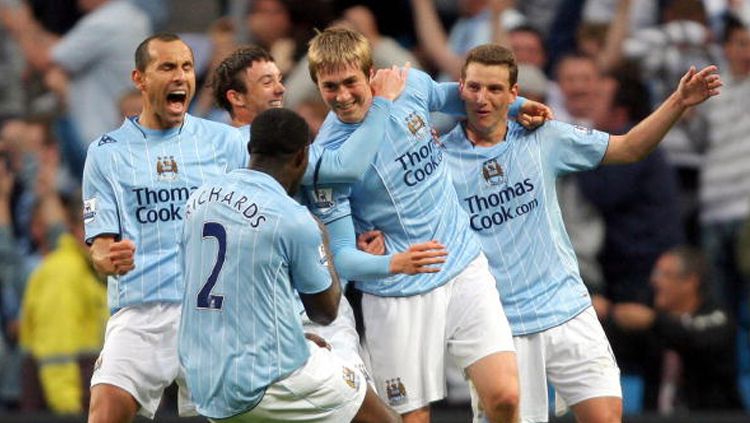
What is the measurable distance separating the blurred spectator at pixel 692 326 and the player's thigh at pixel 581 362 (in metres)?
2.91

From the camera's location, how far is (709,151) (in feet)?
42.7

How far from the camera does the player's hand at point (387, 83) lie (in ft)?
29.1

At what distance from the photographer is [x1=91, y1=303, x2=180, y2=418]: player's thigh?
882cm

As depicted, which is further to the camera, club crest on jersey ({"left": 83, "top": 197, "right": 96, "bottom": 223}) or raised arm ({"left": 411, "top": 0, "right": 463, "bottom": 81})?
raised arm ({"left": 411, "top": 0, "right": 463, "bottom": 81})

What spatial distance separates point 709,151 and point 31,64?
5559mm

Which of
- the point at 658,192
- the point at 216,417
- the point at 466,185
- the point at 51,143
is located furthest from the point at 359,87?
the point at 51,143

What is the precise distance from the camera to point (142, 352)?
29.1 feet

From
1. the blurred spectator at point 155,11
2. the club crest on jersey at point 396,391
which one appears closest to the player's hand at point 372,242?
the club crest on jersey at point 396,391

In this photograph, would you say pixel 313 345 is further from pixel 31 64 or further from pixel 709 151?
pixel 31 64

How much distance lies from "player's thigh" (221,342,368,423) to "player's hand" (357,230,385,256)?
0.92 metres

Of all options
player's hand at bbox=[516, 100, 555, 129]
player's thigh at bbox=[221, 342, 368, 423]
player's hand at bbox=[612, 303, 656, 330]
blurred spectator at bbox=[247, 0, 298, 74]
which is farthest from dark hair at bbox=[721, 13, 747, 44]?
player's thigh at bbox=[221, 342, 368, 423]

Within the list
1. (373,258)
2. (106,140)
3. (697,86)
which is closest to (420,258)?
(373,258)

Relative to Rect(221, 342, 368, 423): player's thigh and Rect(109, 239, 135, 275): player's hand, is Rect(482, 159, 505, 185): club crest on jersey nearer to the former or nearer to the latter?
Rect(221, 342, 368, 423): player's thigh

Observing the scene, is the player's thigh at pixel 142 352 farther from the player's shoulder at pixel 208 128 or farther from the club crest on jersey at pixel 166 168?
the player's shoulder at pixel 208 128
